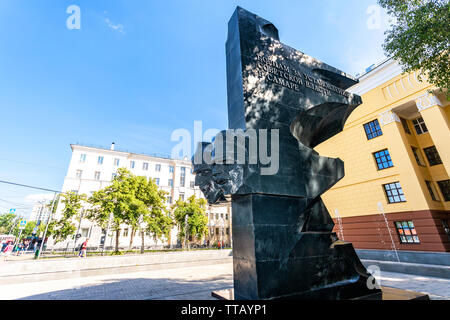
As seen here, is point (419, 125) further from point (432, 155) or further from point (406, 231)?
point (406, 231)

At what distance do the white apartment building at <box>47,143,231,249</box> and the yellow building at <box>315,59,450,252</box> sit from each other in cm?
2633

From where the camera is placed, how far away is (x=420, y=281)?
9.07 meters

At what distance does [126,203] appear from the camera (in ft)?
73.1

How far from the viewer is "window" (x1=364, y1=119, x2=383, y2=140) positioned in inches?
679

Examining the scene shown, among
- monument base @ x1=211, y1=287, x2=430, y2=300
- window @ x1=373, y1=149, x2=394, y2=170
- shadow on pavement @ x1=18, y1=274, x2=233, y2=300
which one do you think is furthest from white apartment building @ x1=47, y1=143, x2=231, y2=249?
monument base @ x1=211, y1=287, x2=430, y2=300

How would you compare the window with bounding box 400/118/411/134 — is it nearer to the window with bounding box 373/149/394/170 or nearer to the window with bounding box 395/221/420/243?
the window with bounding box 373/149/394/170

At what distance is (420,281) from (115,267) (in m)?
15.8

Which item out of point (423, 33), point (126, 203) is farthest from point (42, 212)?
point (423, 33)

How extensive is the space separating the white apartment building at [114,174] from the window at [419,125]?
30.9 metres

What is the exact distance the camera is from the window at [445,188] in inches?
579

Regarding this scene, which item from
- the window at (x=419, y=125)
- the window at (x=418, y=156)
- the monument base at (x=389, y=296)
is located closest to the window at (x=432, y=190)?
the window at (x=418, y=156)

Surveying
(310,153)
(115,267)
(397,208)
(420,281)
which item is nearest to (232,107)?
(310,153)

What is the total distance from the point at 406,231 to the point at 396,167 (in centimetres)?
464
